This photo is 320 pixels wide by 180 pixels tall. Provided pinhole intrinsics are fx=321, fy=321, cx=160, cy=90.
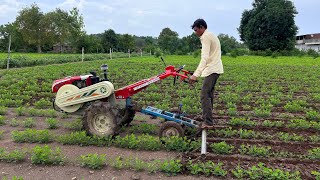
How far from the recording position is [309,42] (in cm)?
8625

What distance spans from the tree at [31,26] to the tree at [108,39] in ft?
35.9

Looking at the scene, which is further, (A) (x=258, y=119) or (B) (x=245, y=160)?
(A) (x=258, y=119)

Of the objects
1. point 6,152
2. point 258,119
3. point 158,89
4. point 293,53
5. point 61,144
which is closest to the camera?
point 6,152

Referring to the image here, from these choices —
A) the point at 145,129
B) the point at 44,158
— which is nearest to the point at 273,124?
the point at 145,129

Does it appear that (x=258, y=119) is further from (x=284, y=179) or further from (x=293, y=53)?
(x=293, y=53)

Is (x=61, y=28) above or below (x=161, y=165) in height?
above

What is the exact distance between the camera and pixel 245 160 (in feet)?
16.6

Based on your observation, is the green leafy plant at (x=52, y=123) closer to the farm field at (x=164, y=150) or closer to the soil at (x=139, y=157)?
the farm field at (x=164, y=150)

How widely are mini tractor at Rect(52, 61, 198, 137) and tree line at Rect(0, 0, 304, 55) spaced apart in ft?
147

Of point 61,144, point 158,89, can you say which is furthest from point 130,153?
point 158,89

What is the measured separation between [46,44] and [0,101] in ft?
191

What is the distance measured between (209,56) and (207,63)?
140mm

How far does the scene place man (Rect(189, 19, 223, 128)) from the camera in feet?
19.0

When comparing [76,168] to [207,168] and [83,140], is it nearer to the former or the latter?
[83,140]
